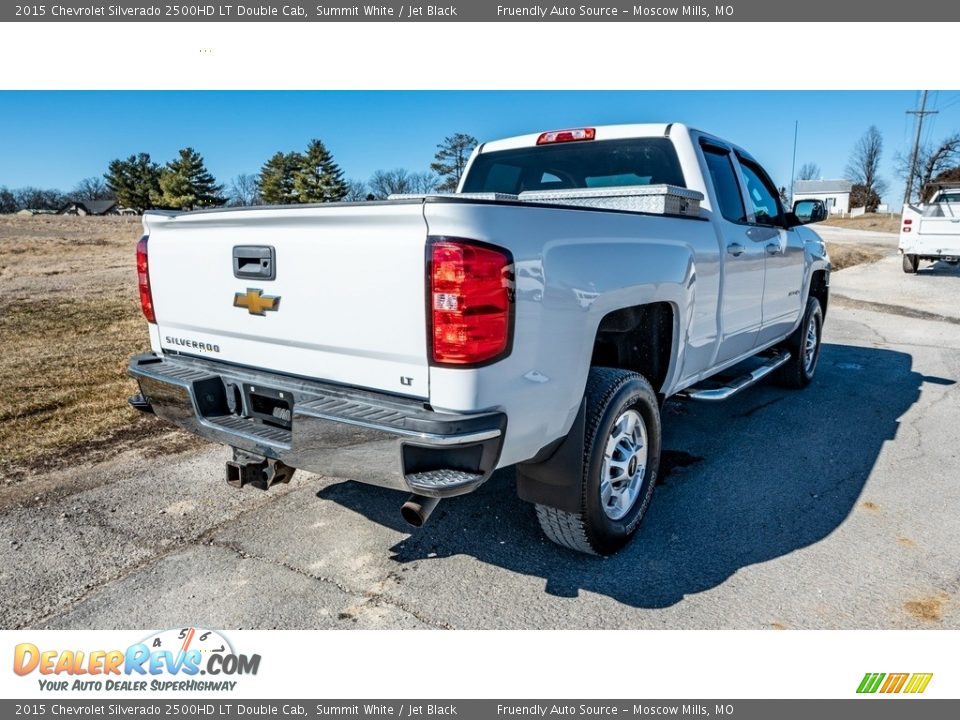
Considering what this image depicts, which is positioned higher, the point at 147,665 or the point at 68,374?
the point at 68,374

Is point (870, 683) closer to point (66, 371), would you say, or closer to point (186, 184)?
point (66, 371)

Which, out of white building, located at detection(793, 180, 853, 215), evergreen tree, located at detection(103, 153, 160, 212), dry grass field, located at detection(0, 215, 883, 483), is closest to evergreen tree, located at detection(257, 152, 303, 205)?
evergreen tree, located at detection(103, 153, 160, 212)

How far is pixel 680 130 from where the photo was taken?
411 centimetres

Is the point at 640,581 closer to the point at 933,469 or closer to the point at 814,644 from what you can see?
the point at 814,644

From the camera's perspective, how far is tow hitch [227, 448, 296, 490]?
2.85 meters

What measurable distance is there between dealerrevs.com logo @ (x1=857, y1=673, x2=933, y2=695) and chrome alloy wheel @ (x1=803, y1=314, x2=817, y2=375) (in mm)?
4104

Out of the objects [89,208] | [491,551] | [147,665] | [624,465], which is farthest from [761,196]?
[89,208]

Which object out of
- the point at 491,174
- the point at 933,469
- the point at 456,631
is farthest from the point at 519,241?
the point at 933,469

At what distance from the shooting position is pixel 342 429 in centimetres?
237

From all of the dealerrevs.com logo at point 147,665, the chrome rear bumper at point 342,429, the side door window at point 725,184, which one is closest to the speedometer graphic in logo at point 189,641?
the dealerrevs.com logo at point 147,665

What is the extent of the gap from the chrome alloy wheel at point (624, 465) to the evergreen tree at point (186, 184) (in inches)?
2821

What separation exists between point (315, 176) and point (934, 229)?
135 feet

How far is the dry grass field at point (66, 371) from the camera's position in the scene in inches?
173

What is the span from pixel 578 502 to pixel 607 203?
1870mm
